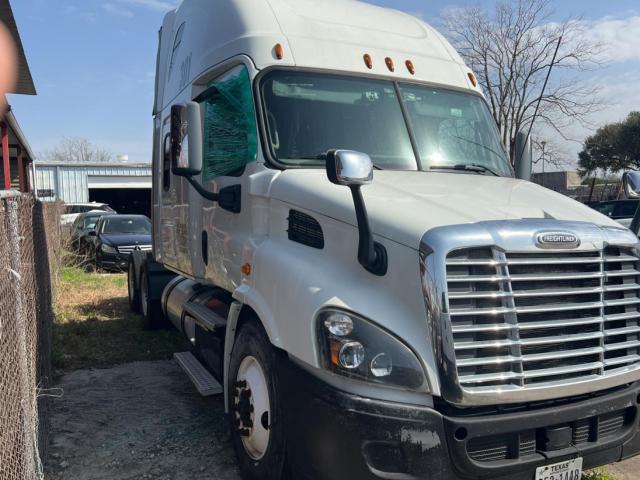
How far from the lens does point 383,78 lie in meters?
4.29

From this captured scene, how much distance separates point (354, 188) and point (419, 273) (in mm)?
520

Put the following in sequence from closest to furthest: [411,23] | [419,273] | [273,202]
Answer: [419,273], [273,202], [411,23]

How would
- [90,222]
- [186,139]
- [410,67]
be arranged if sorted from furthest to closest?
[90,222]
[410,67]
[186,139]

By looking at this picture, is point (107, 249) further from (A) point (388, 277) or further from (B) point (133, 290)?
(A) point (388, 277)

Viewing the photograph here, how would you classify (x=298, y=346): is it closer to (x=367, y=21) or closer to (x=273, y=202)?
(x=273, y=202)

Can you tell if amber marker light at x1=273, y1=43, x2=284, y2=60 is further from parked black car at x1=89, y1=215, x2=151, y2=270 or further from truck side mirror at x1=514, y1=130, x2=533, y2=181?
parked black car at x1=89, y1=215, x2=151, y2=270

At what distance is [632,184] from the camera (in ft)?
13.1

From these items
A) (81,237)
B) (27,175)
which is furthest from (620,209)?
(27,175)

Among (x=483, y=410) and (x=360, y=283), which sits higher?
(x=360, y=283)

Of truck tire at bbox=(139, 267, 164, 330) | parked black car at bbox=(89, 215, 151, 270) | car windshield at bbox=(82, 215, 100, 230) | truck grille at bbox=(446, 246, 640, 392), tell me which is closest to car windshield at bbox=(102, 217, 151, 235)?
parked black car at bbox=(89, 215, 151, 270)

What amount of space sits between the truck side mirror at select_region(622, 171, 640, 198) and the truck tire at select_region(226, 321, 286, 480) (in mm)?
2615

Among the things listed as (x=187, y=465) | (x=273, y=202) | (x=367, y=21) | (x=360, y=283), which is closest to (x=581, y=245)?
(x=360, y=283)

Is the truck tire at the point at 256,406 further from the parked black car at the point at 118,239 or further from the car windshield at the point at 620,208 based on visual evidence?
the car windshield at the point at 620,208

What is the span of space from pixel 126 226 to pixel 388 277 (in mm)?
14195
